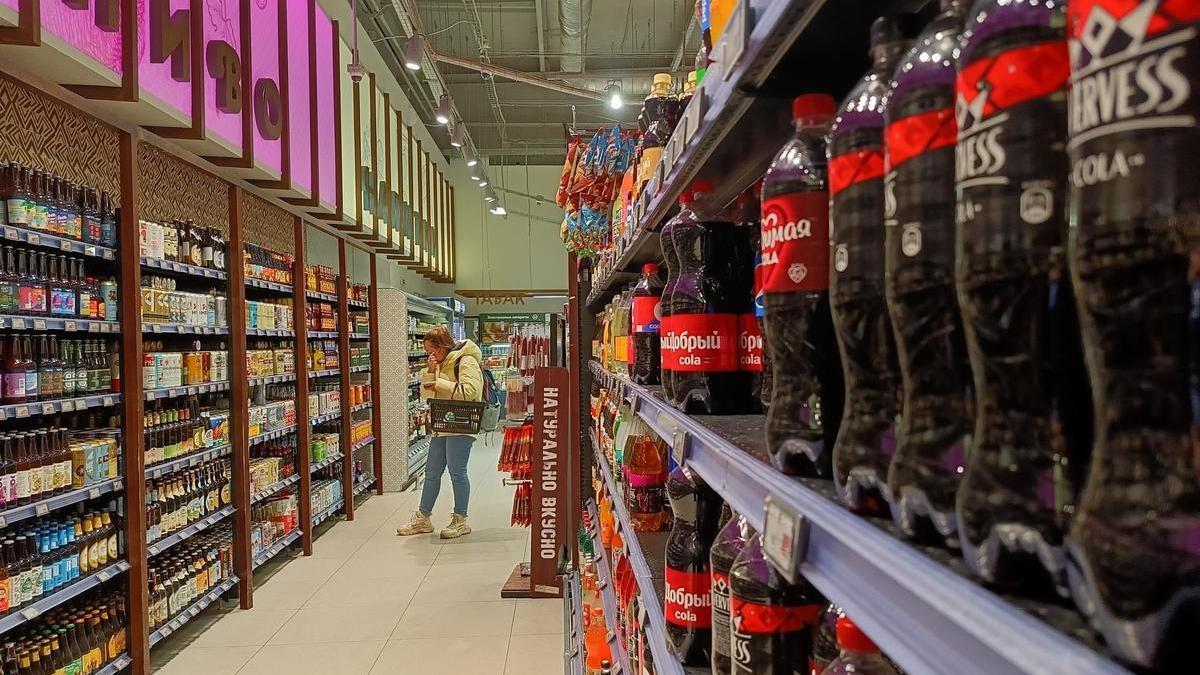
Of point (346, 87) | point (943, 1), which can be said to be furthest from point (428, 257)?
point (943, 1)

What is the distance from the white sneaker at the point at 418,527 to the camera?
609cm

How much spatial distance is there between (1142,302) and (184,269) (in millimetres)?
4445

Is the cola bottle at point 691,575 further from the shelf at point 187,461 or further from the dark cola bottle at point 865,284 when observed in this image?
the shelf at point 187,461

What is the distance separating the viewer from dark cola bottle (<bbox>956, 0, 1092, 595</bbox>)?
17.3 inches

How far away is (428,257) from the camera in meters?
11.1

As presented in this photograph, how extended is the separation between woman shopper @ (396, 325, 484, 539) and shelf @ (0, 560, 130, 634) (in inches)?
108

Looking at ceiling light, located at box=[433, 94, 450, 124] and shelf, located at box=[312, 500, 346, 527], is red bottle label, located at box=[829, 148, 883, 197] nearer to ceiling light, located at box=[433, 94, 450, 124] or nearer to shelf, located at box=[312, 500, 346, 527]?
shelf, located at box=[312, 500, 346, 527]

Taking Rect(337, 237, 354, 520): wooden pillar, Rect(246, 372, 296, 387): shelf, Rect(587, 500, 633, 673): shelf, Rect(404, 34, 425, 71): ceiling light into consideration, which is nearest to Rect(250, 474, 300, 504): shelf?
Rect(246, 372, 296, 387): shelf

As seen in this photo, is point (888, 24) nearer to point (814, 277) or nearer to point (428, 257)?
point (814, 277)

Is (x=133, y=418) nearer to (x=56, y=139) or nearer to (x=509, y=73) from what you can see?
(x=56, y=139)

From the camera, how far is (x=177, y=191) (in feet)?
14.2

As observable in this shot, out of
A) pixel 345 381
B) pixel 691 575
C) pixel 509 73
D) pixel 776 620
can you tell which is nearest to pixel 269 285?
pixel 345 381

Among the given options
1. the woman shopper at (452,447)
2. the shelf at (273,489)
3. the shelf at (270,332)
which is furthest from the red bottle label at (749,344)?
the woman shopper at (452,447)

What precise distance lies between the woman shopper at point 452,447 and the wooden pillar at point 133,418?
2.66 m
